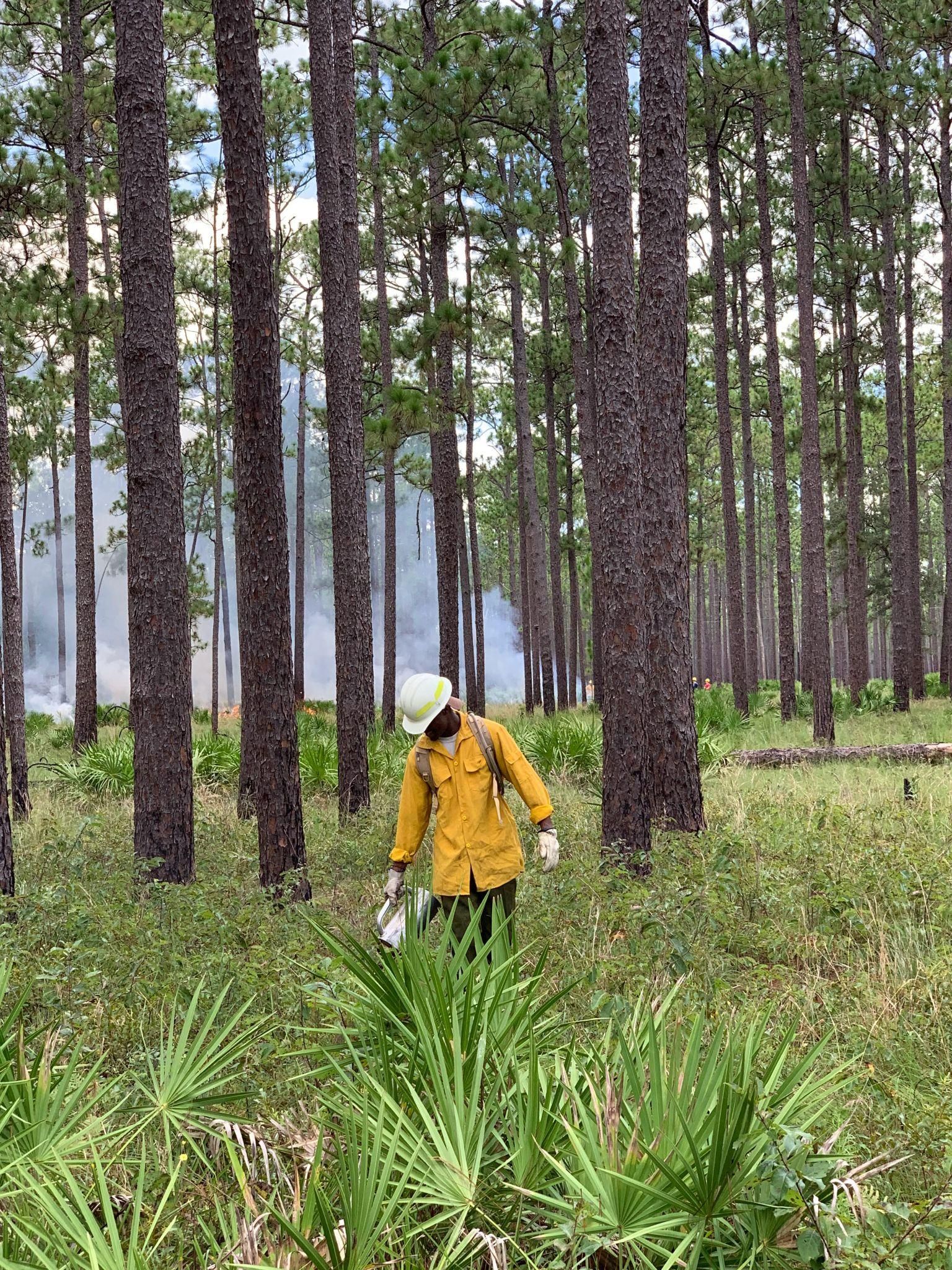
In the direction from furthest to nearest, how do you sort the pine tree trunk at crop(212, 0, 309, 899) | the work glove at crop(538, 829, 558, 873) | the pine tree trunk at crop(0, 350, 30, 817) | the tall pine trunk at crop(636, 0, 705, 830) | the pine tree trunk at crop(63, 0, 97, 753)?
the pine tree trunk at crop(63, 0, 97, 753)
the pine tree trunk at crop(0, 350, 30, 817)
the tall pine trunk at crop(636, 0, 705, 830)
the pine tree trunk at crop(212, 0, 309, 899)
the work glove at crop(538, 829, 558, 873)

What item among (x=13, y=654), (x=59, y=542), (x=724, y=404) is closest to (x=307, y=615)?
(x=59, y=542)

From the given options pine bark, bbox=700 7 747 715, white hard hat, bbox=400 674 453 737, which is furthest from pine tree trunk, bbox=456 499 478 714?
white hard hat, bbox=400 674 453 737

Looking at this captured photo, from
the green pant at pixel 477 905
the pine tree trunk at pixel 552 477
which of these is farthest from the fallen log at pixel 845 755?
the pine tree trunk at pixel 552 477

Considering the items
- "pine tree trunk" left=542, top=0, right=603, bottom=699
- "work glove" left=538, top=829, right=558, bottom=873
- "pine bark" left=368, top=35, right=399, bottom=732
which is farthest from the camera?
"pine bark" left=368, top=35, right=399, bottom=732

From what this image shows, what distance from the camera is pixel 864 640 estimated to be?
2169 centimetres

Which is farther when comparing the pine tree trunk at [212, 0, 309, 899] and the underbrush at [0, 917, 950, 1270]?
the pine tree trunk at [212, 0, 309, 899]

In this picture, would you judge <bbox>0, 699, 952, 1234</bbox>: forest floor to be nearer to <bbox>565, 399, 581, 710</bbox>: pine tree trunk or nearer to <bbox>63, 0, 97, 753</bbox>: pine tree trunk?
<bbox>63, 0, 97, 753</bbox>: pine tree trunk

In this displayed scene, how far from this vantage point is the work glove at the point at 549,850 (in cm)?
533

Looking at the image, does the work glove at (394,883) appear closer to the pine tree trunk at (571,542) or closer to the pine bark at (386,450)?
the pine bark at (386,450)

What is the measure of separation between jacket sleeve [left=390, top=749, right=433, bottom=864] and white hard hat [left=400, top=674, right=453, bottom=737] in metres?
0.31

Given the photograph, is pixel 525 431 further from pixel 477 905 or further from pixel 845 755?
pixel 477 905

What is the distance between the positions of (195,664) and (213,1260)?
83975 millimetres

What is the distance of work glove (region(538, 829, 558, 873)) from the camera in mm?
5328

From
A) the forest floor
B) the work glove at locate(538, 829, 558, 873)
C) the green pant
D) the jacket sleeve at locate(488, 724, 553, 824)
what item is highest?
the jacket sleeve at locate(488, 724, 553, 824)
